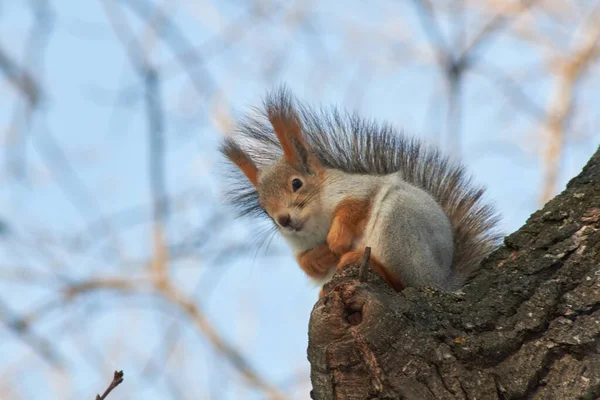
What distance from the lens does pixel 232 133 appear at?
10.9ft

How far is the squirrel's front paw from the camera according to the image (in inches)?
99.7

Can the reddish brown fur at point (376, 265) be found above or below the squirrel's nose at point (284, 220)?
below

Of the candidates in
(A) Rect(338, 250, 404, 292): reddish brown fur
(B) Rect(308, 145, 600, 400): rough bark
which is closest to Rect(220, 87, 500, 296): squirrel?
(A) Rect(338, 250, 404, 292): reddish brown fur

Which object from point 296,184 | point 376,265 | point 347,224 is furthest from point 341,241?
point 296,184

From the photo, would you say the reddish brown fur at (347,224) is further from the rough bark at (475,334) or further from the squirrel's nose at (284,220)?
the rough bark at (475,334)

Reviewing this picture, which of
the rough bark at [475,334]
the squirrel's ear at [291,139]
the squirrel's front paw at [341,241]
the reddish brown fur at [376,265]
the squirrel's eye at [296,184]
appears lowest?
the rough bark at [475,334]

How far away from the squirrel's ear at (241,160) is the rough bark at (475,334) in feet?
3.93

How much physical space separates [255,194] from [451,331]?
1494 mm

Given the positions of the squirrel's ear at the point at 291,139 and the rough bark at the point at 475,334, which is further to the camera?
the squirrel's ear at the point at 291,139

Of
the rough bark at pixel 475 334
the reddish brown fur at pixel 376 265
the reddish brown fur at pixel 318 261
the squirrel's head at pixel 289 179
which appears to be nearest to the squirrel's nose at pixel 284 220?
the squirrel's head at pixel 289 179

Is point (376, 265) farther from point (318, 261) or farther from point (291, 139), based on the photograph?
point (291, 139)

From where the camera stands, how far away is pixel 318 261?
2.69 meters

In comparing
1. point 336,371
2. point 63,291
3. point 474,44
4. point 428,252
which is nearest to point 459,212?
point 428,252

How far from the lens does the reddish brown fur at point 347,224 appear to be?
2.54 meters
